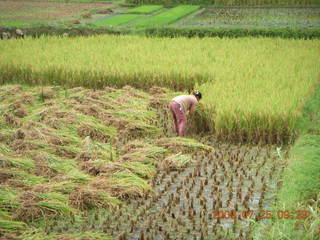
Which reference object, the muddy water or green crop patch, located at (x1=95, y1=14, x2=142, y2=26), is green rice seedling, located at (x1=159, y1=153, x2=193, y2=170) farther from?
green crop patch, located at (x1=95, y1=14, x2=142, y2=26)

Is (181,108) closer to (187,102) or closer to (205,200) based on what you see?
(187,102)

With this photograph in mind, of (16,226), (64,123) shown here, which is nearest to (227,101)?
(64,123)

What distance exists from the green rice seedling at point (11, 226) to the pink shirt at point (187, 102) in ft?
8.64

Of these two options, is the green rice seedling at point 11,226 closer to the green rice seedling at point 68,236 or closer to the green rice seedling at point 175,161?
the green rice seedling at point 68,236

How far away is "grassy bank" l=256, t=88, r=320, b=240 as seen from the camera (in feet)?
11.9

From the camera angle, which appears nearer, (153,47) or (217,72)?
(217,72)

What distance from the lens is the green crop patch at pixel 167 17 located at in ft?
56.5

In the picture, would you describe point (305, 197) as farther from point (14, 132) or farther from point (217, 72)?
point (217, 72)

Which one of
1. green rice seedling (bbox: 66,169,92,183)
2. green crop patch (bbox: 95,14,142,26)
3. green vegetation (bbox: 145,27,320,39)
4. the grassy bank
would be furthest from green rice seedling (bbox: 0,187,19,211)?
green crop patch (bbox: 95,14,142,26)

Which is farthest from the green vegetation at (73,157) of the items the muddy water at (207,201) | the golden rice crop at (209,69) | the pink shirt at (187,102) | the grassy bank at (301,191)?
the grassy bank at (301,191)

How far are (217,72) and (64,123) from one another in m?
3.17

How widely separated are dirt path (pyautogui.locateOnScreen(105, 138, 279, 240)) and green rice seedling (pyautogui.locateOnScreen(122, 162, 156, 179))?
0.30 ft

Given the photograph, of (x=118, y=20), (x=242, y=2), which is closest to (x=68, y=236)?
(x=118, y=20)

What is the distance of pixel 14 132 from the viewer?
19.6 feet
